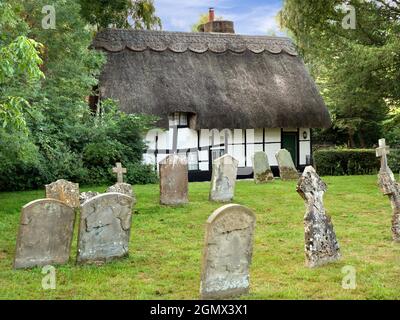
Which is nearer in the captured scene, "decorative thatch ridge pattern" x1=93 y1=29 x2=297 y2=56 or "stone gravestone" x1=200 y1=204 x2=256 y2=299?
"stone gravestone" x1=200 y1=204 x2=256 y2=299

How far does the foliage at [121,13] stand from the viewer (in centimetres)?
2175

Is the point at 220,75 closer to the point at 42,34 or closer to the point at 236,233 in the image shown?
the point at 42,34

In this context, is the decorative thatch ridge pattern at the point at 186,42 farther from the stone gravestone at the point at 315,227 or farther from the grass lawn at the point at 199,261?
the stone gravestone at the point at 315,227

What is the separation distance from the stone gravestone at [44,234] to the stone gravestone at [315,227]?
3066 mm

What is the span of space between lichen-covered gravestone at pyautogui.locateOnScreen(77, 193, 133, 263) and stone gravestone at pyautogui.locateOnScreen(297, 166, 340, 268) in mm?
2326

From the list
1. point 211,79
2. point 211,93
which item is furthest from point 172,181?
point 211,79

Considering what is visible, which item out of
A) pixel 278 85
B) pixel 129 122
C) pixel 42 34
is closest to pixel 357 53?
pixel 278 85

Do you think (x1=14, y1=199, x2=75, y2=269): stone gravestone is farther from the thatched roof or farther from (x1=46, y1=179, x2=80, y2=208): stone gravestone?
the thatched roof

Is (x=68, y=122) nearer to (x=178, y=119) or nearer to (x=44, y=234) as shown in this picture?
(x=178, y=119)

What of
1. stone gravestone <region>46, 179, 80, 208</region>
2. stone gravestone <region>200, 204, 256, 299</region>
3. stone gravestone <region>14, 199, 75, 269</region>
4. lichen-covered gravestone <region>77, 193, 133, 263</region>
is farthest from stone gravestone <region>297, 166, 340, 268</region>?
stone gravestone <region>46, 179, 80, 208</region>

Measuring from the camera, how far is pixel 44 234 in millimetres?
7383

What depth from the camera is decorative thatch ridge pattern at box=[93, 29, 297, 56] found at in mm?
21844

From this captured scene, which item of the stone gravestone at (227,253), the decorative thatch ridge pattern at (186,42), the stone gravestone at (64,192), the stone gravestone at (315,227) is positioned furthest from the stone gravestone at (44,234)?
the decorative thatch ridge pattern at (186,42)

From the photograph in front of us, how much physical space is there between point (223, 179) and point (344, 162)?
1029 centimetres
